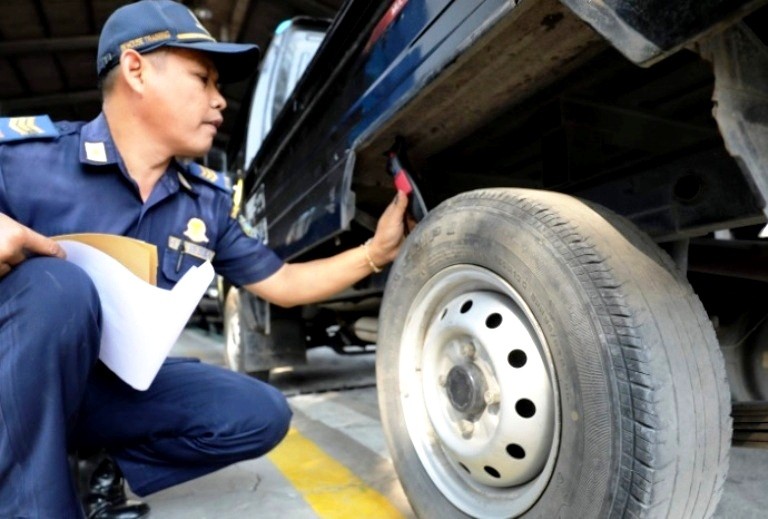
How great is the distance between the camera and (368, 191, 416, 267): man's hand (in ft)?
5.35

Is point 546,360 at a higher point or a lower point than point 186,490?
higher

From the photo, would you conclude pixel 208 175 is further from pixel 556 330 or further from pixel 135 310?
pixel 556 330

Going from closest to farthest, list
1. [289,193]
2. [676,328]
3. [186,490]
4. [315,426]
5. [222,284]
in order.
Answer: [676,328], [186,490], [289,193], [315,426], [222,284]

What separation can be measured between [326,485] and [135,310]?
0.93 m

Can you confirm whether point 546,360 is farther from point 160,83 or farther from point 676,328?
point 160,83

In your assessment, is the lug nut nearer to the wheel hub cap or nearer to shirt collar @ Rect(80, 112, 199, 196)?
the wheel hub cap

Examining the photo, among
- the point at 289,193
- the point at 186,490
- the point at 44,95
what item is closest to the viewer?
the point at 186,490

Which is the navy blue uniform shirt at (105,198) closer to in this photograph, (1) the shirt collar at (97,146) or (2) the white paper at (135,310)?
(1) the shirt collar at (97,146)

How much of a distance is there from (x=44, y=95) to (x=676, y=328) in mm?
12816

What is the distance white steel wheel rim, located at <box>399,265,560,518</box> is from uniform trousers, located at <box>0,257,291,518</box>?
22.4 inches

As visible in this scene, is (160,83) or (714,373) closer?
(714,373)

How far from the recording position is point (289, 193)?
7.99 ft

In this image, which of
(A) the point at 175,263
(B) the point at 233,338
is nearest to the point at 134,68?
(A) the point at 175,263

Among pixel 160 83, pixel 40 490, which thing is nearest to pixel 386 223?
pixel 160 83
